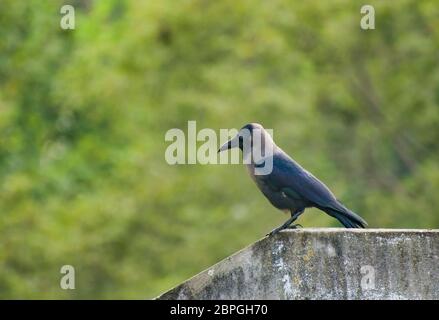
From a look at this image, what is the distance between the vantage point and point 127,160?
29.0 m

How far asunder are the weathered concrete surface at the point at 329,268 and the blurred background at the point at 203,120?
15.6 meters

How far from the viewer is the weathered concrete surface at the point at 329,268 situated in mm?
7434

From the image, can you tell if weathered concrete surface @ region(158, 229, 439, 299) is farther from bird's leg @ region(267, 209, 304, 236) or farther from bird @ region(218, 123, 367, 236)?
bird @ region(218, 123, 367, 236)

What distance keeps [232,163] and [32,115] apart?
724 cm

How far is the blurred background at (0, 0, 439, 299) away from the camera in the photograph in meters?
25.1

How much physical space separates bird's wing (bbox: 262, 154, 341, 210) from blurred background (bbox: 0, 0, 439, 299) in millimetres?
13677

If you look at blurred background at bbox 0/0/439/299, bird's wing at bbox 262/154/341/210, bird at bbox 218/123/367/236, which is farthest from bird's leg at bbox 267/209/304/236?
blurred background at bbox 0/0/439/299

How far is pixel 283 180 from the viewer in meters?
9.76

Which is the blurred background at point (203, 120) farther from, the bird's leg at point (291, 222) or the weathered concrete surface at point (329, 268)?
the weathered concrete surface at point (329, 268)

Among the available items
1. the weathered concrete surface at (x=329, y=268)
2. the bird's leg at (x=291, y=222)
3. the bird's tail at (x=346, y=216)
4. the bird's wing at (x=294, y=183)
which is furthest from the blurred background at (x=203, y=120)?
the weathered concrete surface at (x=329, y=268)

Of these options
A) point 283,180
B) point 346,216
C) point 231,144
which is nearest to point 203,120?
point 231,144

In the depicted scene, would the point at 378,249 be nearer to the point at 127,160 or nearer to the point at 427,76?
the point at 427,76

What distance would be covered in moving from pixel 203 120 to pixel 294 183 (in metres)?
17.5

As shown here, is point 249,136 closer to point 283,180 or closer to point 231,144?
point 231,144
